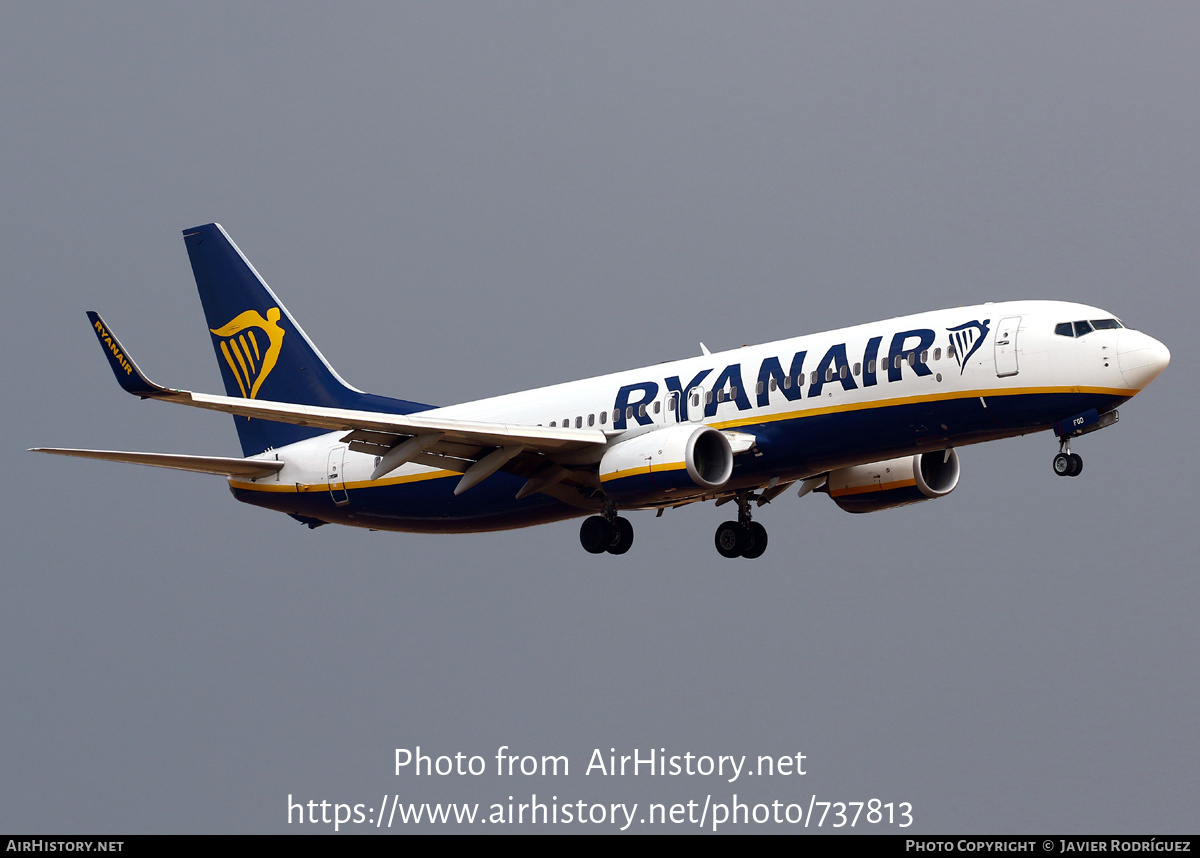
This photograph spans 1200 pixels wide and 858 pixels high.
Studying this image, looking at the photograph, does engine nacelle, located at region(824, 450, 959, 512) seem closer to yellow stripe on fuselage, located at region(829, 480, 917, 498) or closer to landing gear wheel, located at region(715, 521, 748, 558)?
yellow stripe on fuselage, located at region(829, 480, 917, 498)

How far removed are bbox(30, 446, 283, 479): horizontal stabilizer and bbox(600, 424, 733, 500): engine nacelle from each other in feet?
39.0

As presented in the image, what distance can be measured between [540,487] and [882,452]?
8902 millimetres

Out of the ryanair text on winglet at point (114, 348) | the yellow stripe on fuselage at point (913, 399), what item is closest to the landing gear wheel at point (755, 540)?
the yellow stripe on fuselage at point (913, 399)

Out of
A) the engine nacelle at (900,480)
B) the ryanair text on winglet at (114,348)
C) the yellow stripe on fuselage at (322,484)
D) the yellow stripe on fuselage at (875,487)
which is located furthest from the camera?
the yellow stripe on fuselage at (322,484)

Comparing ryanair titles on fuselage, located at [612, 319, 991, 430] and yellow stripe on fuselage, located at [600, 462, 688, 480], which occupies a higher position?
ryanair titles on fuselage, located at [612, 319, 991, 430]

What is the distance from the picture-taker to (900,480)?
144 feet

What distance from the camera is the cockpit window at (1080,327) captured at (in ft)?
118

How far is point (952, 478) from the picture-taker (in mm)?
43969

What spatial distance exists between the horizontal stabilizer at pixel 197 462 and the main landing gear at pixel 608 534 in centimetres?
1040

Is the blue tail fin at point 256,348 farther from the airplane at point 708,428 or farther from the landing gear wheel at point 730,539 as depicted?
the landing gear wheel at point 730,539

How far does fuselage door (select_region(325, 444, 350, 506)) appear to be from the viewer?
149 feet

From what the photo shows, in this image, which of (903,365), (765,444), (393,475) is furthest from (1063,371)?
(393,475)

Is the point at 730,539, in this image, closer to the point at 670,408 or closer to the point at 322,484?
the point at 670,408

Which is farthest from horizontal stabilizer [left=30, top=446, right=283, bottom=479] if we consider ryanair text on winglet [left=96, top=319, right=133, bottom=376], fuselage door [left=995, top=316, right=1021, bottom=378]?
fuselage door [left=995, top=316, right=1021, bottom=378]
